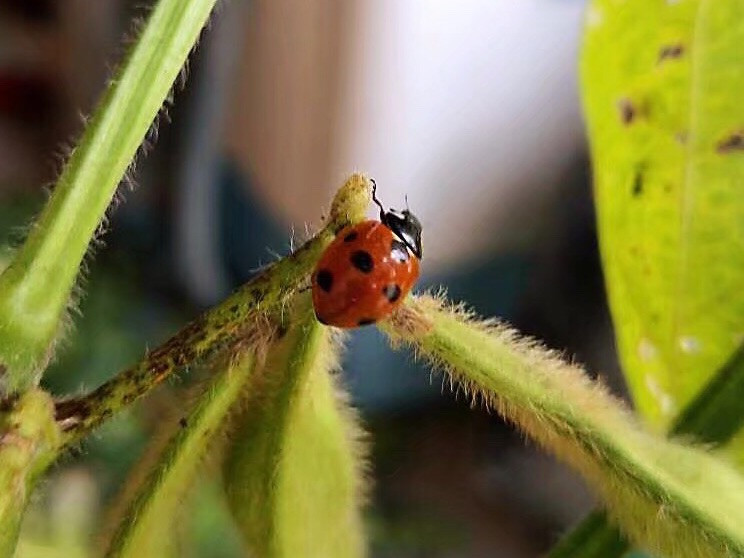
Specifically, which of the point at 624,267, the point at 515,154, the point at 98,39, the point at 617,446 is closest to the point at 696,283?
the point at 624,267

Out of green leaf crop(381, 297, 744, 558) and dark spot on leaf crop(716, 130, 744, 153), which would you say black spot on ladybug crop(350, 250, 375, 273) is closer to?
green leaf crop(381, 297, 744, 558)

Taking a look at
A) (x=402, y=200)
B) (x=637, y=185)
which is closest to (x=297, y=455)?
(x=637, y=185)

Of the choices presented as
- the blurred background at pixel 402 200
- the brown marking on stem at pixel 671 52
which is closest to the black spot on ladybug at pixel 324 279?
the brown marking on stem at pixel 671 52

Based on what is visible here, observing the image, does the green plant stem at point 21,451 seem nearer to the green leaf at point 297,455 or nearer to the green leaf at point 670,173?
the green leaf at point 297,455

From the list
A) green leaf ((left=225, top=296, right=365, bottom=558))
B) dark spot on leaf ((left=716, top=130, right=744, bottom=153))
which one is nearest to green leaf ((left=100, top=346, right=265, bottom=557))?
green leaf ((left=225, top=296, right=365, bottom=558))

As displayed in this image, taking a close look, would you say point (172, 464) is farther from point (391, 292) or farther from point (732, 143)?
point (732, 143)
